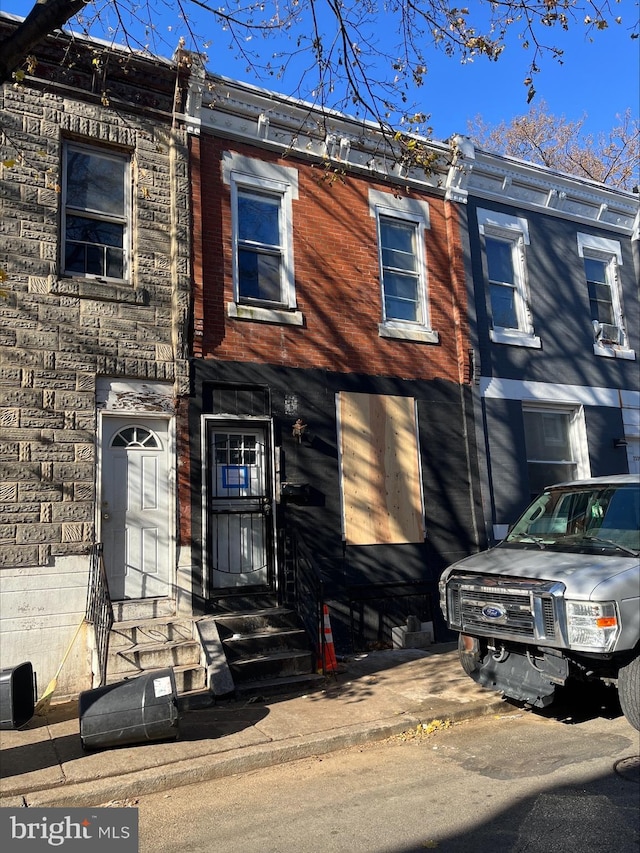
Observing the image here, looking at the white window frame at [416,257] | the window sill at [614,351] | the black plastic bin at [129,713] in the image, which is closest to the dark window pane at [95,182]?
the white window frame at [416,257]

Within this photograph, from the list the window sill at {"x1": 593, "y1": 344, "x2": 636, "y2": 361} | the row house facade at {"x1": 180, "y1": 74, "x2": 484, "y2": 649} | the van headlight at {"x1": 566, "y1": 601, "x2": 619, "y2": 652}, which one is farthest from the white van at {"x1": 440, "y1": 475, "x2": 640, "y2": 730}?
the window sill at {"x1": 593, "y1": 344, "x2": 636, "y2": 361}

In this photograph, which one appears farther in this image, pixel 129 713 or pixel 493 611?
pixel 493 611

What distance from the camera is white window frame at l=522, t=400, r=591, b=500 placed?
12281mm

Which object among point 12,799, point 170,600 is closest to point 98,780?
point 12,799

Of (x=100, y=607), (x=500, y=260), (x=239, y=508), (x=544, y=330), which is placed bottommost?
(x=100, y=607)

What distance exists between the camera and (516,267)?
12.6 meters

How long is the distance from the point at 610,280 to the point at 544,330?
2400 millimetres

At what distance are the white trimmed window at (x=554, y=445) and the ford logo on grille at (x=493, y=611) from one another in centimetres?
576

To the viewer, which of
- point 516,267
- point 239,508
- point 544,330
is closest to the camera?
point 239,508

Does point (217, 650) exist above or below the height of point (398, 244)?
below

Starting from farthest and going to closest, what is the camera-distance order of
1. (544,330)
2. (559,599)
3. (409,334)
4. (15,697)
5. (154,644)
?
(544,330) → (409,334) → (154,644) → (559,599) → (15,697)

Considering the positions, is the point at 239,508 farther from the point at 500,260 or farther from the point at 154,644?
the point at 500,260

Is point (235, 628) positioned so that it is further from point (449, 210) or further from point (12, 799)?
point (449, 210)

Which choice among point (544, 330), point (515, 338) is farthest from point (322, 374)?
point (544, 330)
